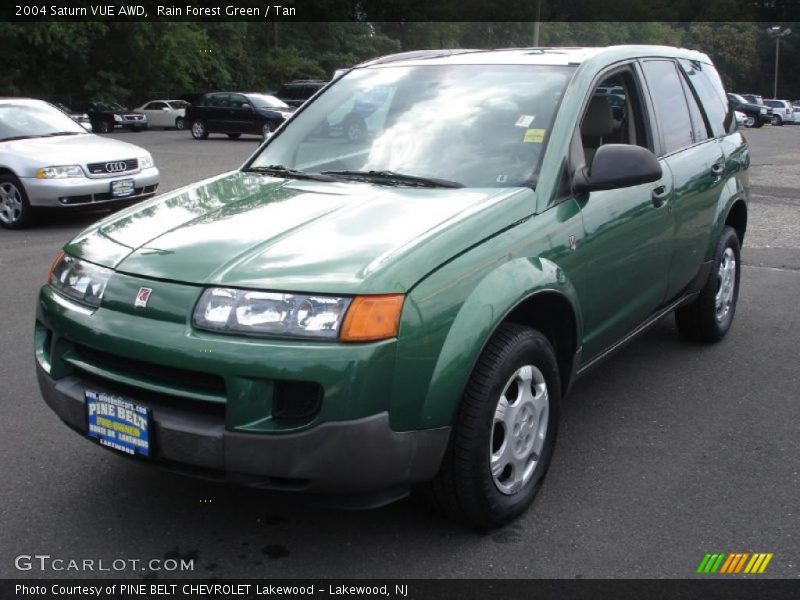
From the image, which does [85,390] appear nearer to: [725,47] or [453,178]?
[453,178]

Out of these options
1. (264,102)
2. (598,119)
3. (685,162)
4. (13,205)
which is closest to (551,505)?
(598,119)

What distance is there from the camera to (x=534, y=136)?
12.3 ft

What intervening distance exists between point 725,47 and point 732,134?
259ft

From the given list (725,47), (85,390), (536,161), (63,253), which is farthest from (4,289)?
(725,47)

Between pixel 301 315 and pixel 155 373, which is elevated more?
pixel 301 315

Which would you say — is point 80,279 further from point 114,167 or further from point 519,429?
point 114,167

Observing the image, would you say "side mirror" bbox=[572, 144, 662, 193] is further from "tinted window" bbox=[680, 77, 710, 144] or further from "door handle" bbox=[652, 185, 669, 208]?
"tinted window" bbox=[680, 77, 710, 144]

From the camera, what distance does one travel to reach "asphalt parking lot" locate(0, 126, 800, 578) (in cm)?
311

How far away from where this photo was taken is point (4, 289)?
704 centimetres

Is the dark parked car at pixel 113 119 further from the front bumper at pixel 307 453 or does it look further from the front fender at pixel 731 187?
the front bumper at pixel 307 453

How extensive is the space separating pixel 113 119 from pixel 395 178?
116ft

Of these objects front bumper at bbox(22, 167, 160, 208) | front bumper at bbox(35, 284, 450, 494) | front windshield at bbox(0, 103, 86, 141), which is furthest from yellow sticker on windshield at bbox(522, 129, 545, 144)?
front windshield at bbox(0, 103, 86, 141)

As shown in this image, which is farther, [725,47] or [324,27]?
[725,47]

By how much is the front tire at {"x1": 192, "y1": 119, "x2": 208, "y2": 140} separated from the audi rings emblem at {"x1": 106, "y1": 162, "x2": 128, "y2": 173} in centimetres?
1923
